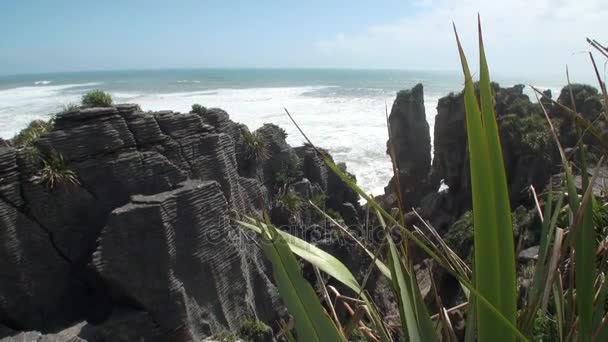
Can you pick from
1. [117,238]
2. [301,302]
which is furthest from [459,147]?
[301,302]

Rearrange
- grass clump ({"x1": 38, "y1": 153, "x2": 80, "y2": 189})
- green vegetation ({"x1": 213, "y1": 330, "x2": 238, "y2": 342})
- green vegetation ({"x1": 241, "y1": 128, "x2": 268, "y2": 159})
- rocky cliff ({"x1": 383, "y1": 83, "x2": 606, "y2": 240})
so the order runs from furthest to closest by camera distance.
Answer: rocky cliff ({"x1": 383, "y1": 83, "x2": 606, "y2": 240}) < green vegetation ({"x1": 241, "y1": 128, "x2": 268, "y2": 159}) < green vegetation ({"x1": 213, "y1": 330, "x2": 238, "y2": 342}) < grass clump ({"x1": 38, "y1": 153, "x2": 80, "y2": 189})

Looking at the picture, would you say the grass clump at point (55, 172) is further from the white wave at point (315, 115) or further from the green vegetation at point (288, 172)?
the white wave at point (315, 115)

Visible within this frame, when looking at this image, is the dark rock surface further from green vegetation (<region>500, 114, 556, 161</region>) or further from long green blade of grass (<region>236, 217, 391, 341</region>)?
long green blade of grass (<region>236, 217, 391, 341</region>)

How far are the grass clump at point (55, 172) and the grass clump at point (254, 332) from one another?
15.1 ft

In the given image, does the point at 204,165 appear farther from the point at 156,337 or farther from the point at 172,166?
the point at 156,337

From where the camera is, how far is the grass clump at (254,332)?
393 inches

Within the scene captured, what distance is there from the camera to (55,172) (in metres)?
8.71

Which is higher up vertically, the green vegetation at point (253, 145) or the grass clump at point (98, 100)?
the grass clump at point (98, 100)

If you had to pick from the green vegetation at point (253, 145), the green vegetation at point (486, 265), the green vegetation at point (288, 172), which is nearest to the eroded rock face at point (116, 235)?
the green vegetation at point (253, 145)

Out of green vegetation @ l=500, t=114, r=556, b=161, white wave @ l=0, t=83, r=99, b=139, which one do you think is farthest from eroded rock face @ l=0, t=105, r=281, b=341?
white wave @ l=0, t=83, r=99, b=139

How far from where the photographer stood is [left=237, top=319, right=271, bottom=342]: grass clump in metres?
9.99

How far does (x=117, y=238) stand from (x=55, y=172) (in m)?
1.70

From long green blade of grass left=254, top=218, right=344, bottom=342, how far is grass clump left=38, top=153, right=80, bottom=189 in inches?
351
